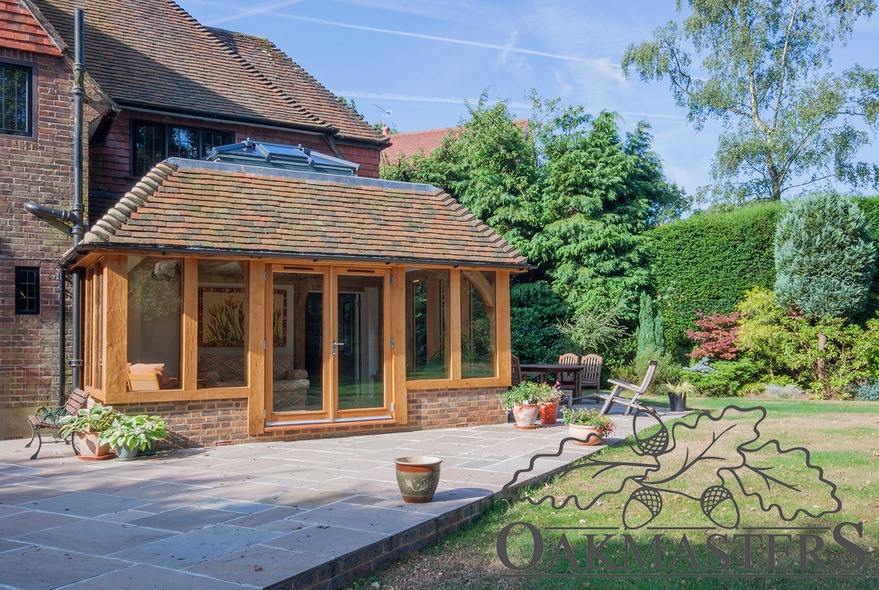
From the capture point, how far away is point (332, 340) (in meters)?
11.6

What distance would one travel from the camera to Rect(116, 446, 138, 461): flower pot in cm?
959

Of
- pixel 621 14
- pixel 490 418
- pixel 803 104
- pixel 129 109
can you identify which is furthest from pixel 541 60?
pixel 490 418

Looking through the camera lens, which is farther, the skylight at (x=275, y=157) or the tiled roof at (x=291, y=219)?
the skylight at (x=275, y=157)

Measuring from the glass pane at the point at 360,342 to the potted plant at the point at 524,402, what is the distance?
7.03ft

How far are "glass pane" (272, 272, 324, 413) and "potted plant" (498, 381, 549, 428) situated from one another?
3.13 metres

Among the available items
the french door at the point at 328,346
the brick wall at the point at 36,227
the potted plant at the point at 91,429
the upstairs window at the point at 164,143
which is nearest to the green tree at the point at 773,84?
the upstairs window at the point at 164,143

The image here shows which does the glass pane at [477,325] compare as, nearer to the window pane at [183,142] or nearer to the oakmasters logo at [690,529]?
the oakmasters logo at [690,529]

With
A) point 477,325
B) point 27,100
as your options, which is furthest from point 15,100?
point 477,325

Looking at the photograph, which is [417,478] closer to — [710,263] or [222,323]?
[222,323]

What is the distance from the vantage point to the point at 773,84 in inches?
1023

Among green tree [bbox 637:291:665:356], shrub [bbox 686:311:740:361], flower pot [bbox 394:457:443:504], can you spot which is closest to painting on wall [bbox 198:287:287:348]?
flower pot [bbox 394:457:443:504]

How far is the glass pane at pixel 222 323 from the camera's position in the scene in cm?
1079

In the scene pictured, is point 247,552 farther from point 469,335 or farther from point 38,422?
point 469,335

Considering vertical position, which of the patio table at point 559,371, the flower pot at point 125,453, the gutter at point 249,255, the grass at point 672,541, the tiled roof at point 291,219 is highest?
the tiled roof at point 291,219
